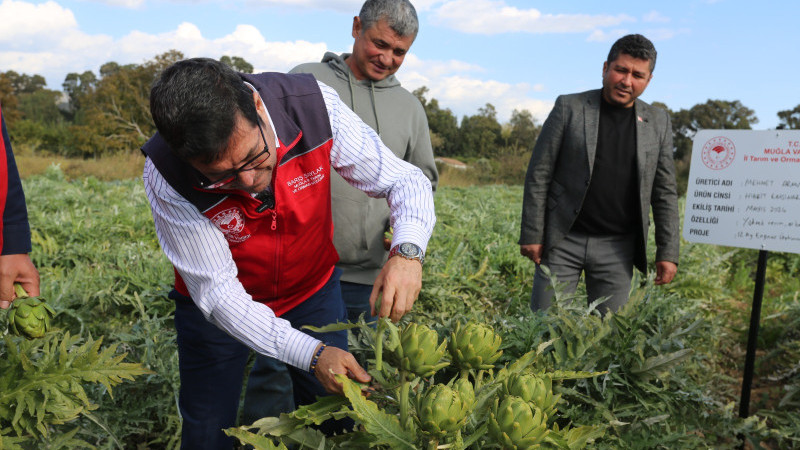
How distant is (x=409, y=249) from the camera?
156 cm

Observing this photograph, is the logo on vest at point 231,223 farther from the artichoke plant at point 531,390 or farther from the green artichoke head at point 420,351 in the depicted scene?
the artichoke plant at point 531,390

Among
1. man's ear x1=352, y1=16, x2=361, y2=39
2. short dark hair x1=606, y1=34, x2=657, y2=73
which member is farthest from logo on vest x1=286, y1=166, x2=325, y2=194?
short dark hair x1=606, y1=34, x2=657, y2=73

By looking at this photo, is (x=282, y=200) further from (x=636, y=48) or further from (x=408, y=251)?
(x=636, y=48)

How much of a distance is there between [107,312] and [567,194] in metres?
2.66

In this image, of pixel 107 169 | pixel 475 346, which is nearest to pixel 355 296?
pixel 475 346

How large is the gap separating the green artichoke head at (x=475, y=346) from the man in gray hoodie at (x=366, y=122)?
1.57m

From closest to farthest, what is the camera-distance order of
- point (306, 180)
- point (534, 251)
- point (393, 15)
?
point (306, 180) < point (393, 15) < point (534, 251)

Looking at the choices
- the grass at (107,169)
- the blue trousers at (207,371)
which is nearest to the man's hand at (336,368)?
the blue trousers at (207,371)

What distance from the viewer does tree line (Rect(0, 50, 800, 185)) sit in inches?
1266

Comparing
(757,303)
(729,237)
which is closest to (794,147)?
(729,237)

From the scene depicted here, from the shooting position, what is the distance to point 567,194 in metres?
3.14

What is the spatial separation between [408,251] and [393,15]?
1.41 m

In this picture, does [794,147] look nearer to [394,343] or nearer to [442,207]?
[394,343]

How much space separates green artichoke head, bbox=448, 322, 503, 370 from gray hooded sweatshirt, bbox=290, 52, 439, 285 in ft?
5.14
